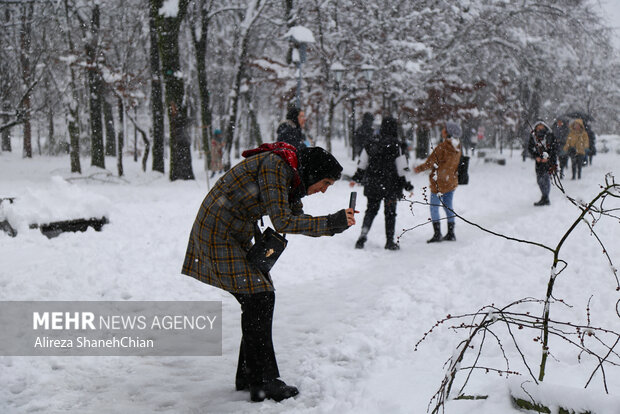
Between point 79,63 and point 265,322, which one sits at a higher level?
point 79,63

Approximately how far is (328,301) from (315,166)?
10.0 feet

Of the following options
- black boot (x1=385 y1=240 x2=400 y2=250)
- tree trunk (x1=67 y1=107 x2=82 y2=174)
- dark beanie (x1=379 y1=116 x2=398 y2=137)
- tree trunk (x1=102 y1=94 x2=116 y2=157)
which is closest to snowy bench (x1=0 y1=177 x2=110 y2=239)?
black boot (x1=385 y1=240 x2=400 y2=250)

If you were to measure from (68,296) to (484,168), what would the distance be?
1990cm

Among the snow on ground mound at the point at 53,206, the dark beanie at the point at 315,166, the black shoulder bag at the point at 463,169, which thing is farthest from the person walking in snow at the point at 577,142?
the dark beanie at the point at 315,166

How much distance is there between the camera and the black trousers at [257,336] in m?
3.28

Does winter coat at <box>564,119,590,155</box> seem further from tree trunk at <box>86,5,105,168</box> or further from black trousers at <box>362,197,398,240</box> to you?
tree trunk at <box>86,5,105,168</box>

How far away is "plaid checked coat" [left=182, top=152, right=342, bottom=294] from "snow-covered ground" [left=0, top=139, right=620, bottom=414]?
3.09 feet

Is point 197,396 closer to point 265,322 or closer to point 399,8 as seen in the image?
point 265,322

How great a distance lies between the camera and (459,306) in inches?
211

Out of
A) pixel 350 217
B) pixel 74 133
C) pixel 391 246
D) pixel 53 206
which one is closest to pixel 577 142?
pixel 391 246

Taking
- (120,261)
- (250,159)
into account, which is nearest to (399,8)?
(120,261)

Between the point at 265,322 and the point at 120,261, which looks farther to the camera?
the point at 120,261

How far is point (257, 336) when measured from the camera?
3375 millimetres

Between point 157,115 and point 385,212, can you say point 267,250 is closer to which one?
point 385,212
